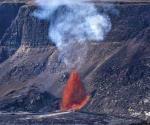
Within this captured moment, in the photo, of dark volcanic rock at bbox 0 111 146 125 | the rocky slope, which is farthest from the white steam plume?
dark volcanic rock at bbox 0 111 146 125

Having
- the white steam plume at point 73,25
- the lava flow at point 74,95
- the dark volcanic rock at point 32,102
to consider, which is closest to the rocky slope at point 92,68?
the dark volcanic rock at point 32,102

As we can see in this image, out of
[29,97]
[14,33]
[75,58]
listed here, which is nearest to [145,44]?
[75,58]

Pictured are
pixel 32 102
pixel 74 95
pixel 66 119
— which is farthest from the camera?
pixel 74 95

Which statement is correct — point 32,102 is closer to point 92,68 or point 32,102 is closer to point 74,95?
point 74,95

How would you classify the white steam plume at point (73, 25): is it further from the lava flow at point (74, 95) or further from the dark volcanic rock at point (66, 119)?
the dark volcanic rock at point (66, 119)

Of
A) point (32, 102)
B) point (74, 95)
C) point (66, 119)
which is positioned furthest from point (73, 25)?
point (66, 119)

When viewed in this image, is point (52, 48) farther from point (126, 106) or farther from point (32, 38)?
point (126, 106)
